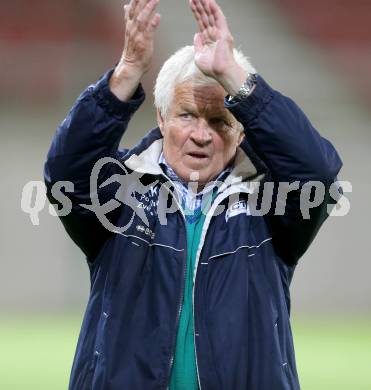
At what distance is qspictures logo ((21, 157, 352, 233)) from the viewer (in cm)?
181

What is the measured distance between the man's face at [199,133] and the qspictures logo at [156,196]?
0.03 m

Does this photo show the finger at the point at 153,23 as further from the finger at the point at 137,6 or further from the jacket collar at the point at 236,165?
the jacket collar at the point at 236,165

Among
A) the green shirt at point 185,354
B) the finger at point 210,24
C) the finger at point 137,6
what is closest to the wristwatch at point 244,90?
the finger at point 210,24

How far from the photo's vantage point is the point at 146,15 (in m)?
1.76

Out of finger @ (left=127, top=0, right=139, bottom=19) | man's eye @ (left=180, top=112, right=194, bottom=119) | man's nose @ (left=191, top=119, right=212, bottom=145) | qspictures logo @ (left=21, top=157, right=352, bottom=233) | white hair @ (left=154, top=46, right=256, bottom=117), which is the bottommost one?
qspictures logo @ (left=21, top=157, right=352, bottom=233)

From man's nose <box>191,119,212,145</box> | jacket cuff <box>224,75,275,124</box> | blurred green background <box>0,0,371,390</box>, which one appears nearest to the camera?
jacket cuff <box>224,75,275,124</box>

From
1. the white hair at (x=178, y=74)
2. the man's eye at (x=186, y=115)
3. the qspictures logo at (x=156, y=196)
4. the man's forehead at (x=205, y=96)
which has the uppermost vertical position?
the white hair at (x=178, y=74)

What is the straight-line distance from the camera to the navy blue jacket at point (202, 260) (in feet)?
5.77

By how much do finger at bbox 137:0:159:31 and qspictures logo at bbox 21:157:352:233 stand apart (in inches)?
10.4

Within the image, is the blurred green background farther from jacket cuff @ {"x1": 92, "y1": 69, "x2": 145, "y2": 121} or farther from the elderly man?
jacket cuff @ {"x1": 92, "y1": 69, "x2": 145, "y2": 121}

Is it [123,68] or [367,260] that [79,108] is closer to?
[123,68]

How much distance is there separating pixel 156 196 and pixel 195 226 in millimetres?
108

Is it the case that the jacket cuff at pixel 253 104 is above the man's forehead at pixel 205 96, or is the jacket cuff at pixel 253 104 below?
below

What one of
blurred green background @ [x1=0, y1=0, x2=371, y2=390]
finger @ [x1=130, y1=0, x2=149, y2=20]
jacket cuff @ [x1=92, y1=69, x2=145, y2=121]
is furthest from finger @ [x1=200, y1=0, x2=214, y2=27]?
blurred green background @ [x1=0, y1=0, x2=371, y2=390]
